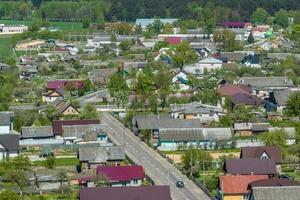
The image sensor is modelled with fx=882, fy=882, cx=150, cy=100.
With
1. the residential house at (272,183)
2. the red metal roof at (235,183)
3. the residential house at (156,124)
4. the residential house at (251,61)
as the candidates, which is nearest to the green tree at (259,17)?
the residential house at (251,61)

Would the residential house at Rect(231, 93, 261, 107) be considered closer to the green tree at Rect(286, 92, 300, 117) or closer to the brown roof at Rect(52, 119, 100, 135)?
the green tree at Rect(286, 92, 300, 117)

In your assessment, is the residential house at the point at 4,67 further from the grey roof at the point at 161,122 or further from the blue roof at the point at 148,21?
the blue roof at the point at 148,21

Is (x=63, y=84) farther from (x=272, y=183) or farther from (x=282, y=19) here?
(x=282, y=19)

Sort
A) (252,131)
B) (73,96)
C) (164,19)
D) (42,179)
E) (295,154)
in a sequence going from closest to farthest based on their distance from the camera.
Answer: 1. (42,179)
2. (295,154)
3. (252,131)
4. (73,96)
5. (164,19)

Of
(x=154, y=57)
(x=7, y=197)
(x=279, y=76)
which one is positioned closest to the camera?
(x=7, y=197)

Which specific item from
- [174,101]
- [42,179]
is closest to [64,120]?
[174,101]

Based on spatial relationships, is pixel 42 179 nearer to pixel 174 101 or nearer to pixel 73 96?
pixel 174 101
